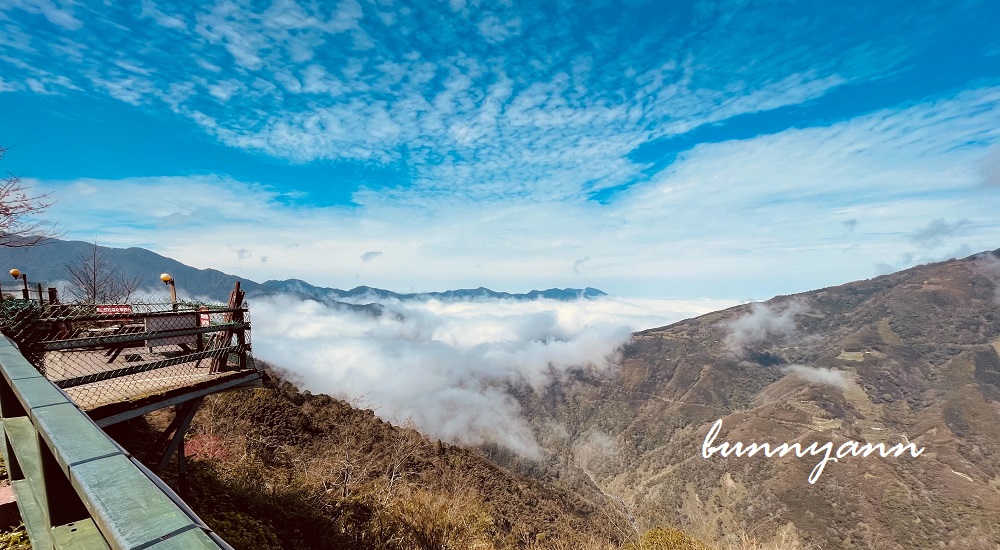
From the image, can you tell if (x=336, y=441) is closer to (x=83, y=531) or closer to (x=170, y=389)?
(x=170, y=389)

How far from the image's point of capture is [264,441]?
723 inches

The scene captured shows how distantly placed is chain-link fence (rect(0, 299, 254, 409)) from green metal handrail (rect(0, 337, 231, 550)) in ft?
15.5

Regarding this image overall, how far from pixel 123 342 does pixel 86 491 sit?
6610 millimetres

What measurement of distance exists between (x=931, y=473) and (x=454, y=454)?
202m

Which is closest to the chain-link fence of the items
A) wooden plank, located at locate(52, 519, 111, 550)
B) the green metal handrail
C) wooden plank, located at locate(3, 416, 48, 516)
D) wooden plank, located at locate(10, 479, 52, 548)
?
wooden plank, located at locate(3, 416, 48, 516)

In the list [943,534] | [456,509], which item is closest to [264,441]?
[456,509]

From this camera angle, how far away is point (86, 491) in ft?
4.33

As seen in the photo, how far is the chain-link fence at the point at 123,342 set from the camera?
639 centimetres

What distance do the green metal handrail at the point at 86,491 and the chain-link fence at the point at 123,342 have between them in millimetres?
4718

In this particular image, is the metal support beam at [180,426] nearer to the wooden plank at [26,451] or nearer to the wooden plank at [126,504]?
the wooden plank at [26,451]
